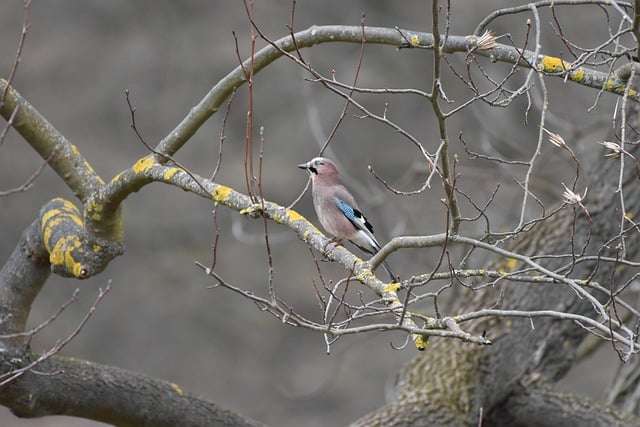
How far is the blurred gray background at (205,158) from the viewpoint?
1288cm

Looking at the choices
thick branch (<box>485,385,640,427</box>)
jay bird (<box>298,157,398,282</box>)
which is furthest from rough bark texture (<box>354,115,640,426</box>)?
jay bird (<box>298,157,398,282</box>)

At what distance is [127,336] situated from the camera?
515 inches

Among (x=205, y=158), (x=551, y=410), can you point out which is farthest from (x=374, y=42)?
(x=205, y=158)

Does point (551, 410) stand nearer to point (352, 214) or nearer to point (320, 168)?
point (352, 214)

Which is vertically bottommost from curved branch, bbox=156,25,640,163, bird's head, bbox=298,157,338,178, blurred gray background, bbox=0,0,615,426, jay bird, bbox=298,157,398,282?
curved branch, bbox=156,25,640,163

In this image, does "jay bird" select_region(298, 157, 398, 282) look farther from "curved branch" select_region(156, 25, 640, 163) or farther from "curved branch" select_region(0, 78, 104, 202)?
"curved branch" select_region(0, 78, 104, 202)

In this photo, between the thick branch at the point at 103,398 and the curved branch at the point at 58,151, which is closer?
the thick branch at the point at 103,398

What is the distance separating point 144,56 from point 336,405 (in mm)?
5288

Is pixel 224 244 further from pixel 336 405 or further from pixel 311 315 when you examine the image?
pixel 336 405

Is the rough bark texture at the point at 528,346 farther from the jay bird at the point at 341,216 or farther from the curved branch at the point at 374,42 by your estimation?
the curved branch at the point at 374,42

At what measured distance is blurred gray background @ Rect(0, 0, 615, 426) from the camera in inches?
507

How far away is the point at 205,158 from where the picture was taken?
13.4 m

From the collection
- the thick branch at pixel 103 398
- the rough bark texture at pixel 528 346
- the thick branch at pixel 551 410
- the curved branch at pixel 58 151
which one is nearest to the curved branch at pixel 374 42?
the curved branch at pixel 58 151

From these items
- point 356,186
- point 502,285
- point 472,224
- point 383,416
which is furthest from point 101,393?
point 472,224
